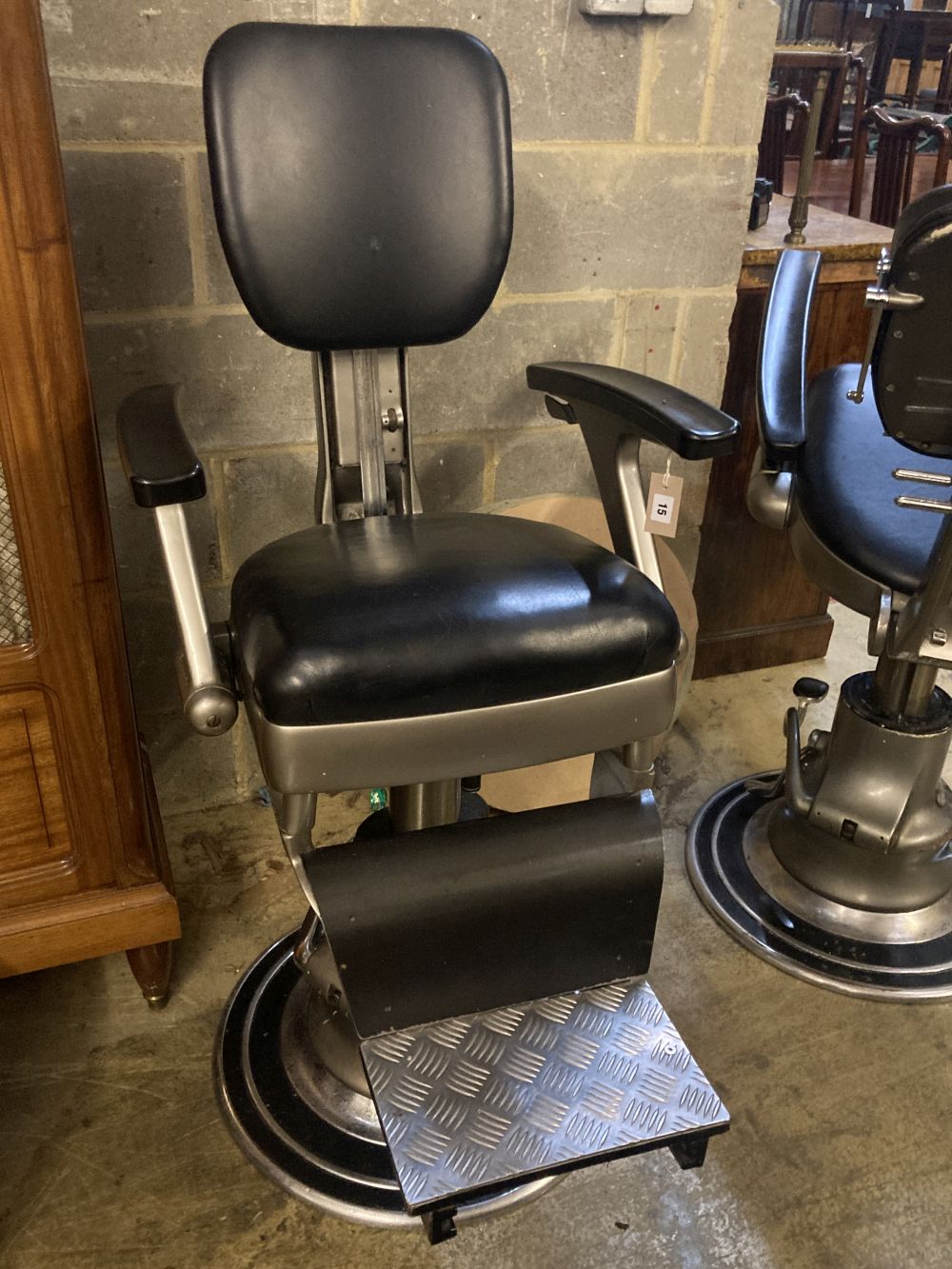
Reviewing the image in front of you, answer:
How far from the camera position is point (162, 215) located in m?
1.43

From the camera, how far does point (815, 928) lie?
1.60 m

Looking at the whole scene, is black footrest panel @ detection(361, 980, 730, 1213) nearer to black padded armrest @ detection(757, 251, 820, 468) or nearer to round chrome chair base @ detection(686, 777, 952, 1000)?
round chrome chair base @ detection(686, 777, 952, 1000)

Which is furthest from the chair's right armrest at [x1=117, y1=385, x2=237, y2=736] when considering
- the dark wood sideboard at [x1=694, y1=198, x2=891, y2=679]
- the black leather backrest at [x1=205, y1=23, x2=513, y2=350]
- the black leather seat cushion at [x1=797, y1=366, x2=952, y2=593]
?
the dark wood sideboard at [x1=694, y1=198, x2=891, y2=679]

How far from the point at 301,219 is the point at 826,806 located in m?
1.13

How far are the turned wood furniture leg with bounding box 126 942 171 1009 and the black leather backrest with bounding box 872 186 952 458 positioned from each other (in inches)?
44.8

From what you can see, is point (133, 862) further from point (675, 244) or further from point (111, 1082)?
point (675, 244)

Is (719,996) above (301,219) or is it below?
below

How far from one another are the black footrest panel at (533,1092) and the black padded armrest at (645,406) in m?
0.65

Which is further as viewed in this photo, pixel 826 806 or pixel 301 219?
pixel 826 806

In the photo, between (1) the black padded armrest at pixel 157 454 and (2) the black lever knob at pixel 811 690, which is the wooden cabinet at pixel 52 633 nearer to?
(1) the black padded armrest at pixel 157 454

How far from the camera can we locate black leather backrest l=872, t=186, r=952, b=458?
3.21 feet

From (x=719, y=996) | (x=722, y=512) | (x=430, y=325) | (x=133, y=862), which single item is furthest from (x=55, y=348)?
(x=722, y=512)

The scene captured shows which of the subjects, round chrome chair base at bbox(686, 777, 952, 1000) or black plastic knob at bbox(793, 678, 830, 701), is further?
black plastic knob at bbox(793, 678, 830, 701)

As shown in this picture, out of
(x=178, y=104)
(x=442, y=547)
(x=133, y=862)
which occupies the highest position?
(x=178, y=104)
